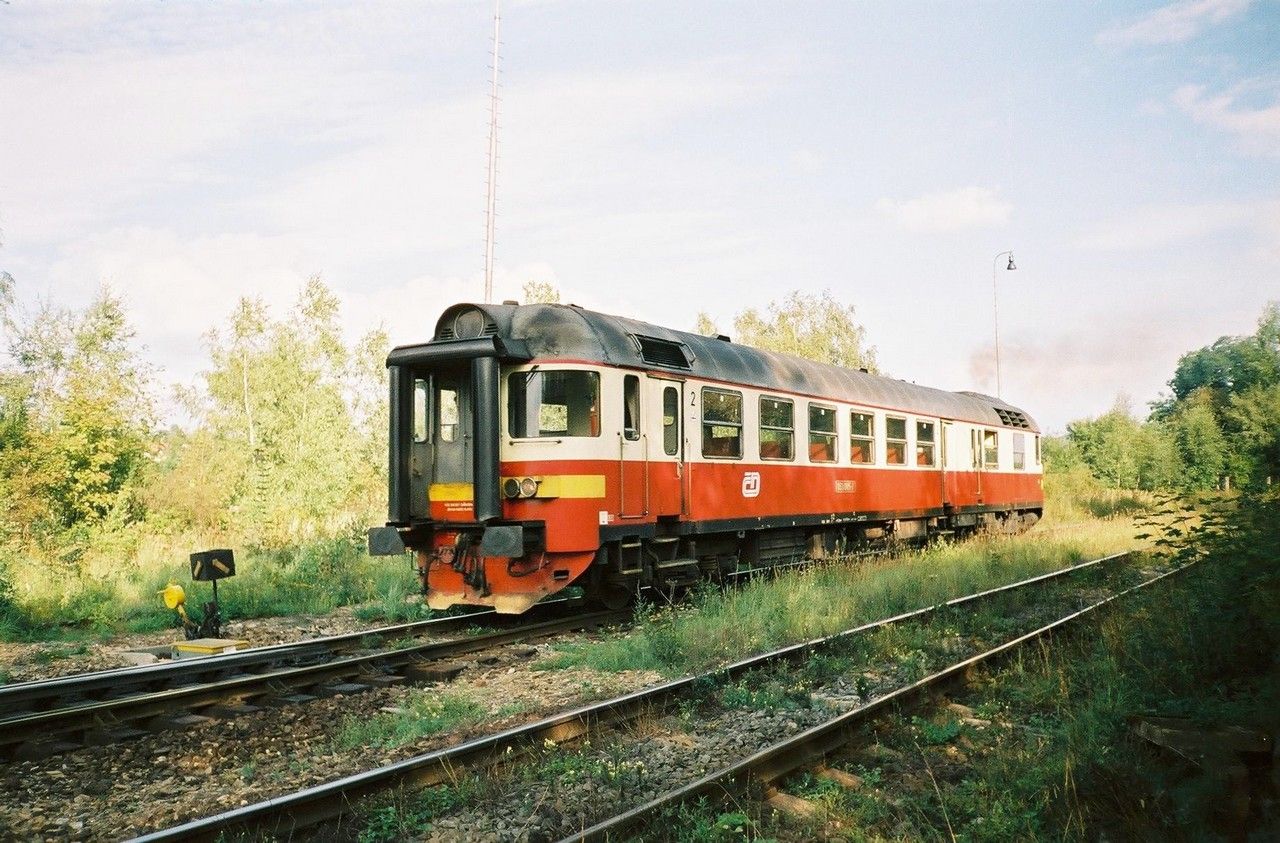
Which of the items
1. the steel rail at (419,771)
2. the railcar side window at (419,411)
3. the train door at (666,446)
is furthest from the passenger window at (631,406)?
the steel rail at (419,771)

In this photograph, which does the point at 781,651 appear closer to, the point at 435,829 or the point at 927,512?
the point at 435,829

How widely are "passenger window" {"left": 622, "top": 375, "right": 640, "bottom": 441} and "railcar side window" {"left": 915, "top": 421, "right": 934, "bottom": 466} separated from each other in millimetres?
9211

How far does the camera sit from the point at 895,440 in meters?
17.7

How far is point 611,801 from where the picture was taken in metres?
5.04

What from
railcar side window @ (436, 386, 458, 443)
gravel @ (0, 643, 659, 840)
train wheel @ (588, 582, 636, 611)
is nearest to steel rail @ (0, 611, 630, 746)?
gravel @ (0, 643, 659, 840)

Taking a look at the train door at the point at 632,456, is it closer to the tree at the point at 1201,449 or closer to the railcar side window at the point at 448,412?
the railcar side window at the point at 448,412

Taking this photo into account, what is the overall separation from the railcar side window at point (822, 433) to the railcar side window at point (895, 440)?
2.29 m

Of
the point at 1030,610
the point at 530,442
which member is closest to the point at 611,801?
the point at 530,442

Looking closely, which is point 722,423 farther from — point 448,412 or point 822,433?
point 448,412

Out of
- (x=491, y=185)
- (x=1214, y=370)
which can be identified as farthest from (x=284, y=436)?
(x=1214, y=370)

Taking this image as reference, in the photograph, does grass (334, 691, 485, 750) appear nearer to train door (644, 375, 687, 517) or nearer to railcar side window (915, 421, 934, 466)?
train door (644, 375, 687, 517)

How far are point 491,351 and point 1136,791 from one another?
7.37 m

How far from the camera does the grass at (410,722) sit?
21.2 ft

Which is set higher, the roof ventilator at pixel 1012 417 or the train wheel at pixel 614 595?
the roof ventilator at pixel 1012 417
